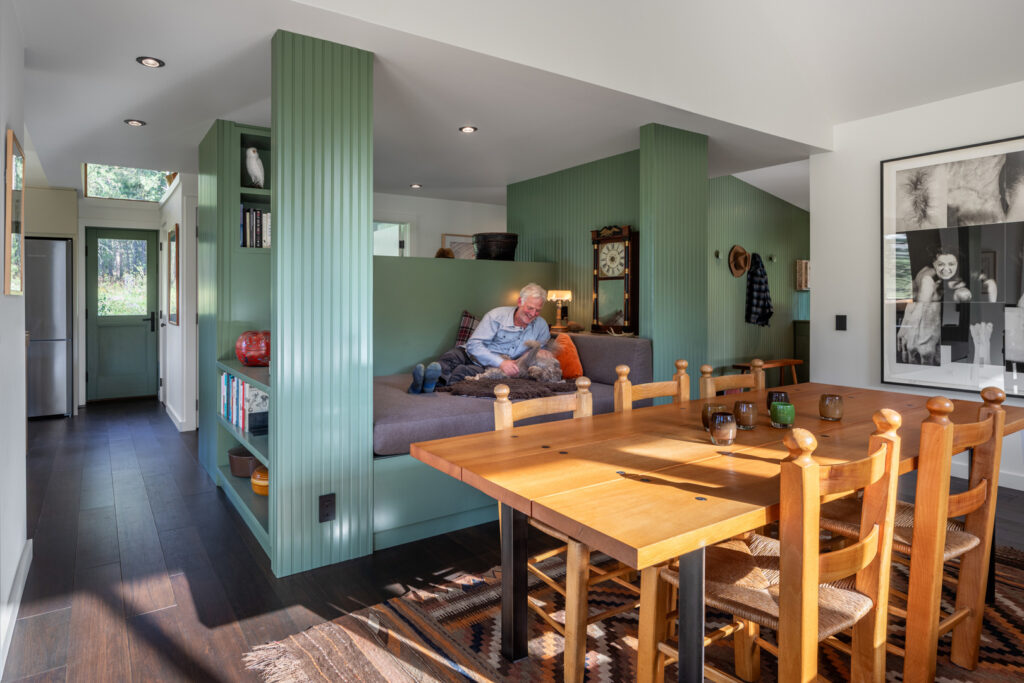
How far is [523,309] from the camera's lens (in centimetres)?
431

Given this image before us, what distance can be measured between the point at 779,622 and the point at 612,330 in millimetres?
3619

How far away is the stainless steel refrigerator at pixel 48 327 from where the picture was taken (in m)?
6.26

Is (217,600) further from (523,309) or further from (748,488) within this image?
(523,309)

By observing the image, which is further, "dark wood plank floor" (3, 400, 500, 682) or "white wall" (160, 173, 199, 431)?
"white wall" (160, 173, 199, 431)

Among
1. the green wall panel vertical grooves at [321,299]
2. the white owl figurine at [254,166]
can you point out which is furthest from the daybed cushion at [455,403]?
the white owl figurine at [254,166]

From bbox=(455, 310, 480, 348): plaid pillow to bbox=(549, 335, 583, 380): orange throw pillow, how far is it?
785 millimetres

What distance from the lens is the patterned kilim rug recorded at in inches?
77.2

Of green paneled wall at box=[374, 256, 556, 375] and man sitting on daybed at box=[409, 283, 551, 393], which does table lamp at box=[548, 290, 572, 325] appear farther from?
man sitting on daybed at box=[409, 283, 551, 393]

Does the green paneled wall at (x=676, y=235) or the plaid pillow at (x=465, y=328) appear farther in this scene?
the plaid pillow at (x=465, y=328)

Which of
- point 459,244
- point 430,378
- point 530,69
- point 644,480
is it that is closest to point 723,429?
point 644,480

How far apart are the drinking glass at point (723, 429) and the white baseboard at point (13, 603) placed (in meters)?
2.37

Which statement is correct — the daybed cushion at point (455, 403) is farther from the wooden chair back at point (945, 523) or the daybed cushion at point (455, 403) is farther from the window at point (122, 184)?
the window at point (122, 184)

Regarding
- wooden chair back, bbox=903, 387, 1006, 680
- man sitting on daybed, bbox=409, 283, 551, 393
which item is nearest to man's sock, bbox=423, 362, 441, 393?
man sitting on daybed, bbox=409, 283, 551, 393

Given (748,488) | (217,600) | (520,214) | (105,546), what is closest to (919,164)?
(520,214)
